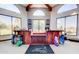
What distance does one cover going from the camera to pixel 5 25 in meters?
9.96

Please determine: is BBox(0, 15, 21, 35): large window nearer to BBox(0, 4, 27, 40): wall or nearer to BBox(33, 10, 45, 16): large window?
BBox(0, 4, 27, 40): wall

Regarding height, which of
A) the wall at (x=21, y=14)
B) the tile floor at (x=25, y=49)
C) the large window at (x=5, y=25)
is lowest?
the tile floor at (x=25, y=49)

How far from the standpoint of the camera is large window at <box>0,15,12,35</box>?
9452 millimetres

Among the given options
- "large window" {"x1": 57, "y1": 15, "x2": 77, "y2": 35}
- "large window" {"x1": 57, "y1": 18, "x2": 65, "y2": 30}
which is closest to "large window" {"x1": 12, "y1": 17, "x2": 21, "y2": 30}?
"large window" {"x1": 57, "y1": 18, "x2": 65, "y2": 30}

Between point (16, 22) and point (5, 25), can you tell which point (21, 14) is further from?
point (5, 25)

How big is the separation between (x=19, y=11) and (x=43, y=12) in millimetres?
3303

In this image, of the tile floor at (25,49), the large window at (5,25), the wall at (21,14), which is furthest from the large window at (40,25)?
the tile floor at (25,49)

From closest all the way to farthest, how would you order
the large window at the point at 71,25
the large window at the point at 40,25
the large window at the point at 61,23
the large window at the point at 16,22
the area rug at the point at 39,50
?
the area rug at the point at 39,50
the large window at the point at 71,25
the large window at the point at 16,22
the large window at the point at 61,23
the large window at the point at 40,25

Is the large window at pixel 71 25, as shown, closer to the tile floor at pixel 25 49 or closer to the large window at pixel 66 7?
the large window at pixel 66 7

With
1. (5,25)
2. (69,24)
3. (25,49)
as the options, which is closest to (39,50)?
(25,49)

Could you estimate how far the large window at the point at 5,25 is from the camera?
9.45m

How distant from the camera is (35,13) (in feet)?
45.9
